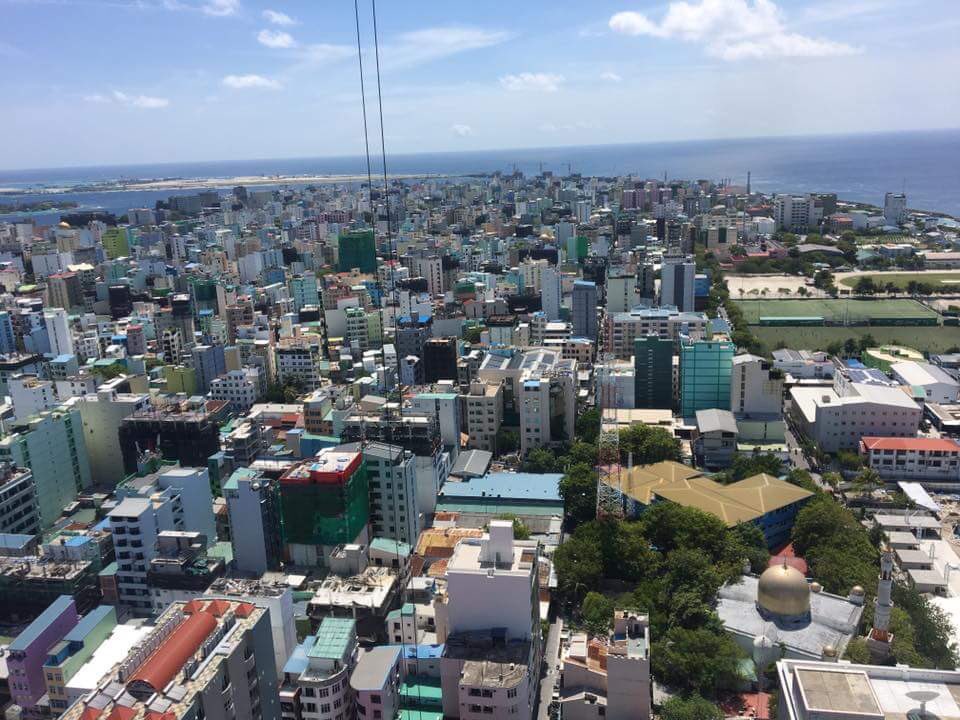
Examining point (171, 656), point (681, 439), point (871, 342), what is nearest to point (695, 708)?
point (171, 656)

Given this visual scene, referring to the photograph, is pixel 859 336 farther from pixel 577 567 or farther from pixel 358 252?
pixel 358 252

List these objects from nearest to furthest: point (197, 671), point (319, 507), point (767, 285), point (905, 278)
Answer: point (197, 671) < point (319, 507) < point (905, 278) < point (767, 285)

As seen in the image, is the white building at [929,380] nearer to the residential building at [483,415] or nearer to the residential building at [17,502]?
the residential building at [483,415]

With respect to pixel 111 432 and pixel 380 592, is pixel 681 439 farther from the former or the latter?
pixel 111 432

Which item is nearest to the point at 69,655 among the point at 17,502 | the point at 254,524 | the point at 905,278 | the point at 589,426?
the point at 254,524

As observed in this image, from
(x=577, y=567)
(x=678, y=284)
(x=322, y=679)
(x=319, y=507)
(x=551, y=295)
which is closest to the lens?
(x=322, y=679)

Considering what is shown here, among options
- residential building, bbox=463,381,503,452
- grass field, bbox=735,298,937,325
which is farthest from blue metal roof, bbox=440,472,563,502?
grass field, bbox=735,298,937,325

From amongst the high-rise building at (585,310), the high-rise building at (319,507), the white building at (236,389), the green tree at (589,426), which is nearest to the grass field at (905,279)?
the high-rise building at (585,310)
